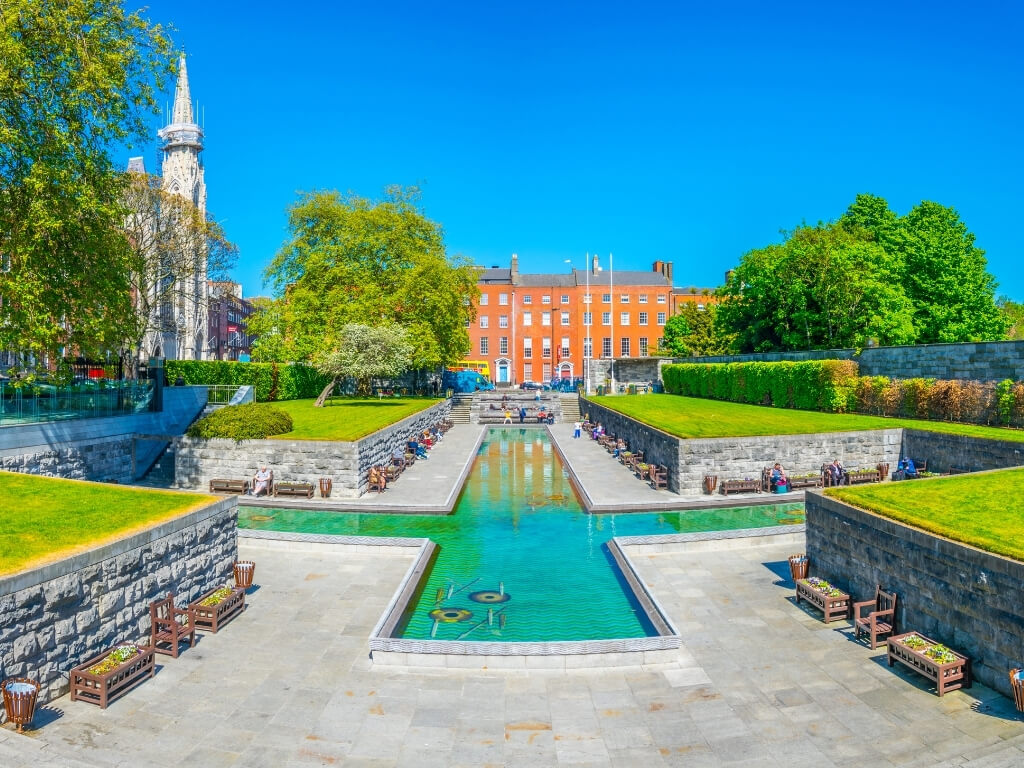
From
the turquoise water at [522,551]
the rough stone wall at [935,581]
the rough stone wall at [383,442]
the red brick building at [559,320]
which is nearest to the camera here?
the rough stone wall at [935,581]

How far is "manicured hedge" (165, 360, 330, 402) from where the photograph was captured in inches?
1539

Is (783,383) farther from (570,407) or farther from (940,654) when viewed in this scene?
(940,654)

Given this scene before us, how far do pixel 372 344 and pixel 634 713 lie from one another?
3002 cm

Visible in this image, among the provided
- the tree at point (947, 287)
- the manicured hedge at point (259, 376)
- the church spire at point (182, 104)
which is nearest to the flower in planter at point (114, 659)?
the manicured hedge at point (259, 376)

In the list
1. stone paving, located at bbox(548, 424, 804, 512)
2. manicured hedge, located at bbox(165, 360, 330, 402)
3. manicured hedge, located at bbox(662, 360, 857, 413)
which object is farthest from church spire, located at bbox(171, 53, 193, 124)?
stone paving, located at bbox(548, 424, 804, 512)

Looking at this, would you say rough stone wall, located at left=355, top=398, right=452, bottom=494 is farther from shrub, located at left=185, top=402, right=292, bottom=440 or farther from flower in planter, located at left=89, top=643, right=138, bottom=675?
flower in planter, located at left=89, top=643, right=138, bottom=675

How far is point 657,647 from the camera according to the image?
32.8ft

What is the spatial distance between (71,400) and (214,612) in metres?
13.0

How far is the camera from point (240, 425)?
22.8 metres

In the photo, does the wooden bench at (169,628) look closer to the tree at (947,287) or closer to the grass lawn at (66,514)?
the grass lawn at (66,514)

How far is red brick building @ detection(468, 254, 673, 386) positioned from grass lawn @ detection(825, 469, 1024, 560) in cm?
6624

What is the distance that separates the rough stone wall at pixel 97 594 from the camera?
8.45 metres

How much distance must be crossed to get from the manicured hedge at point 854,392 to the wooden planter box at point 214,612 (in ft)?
83.3

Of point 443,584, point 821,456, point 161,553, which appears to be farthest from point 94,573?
point 821,456
